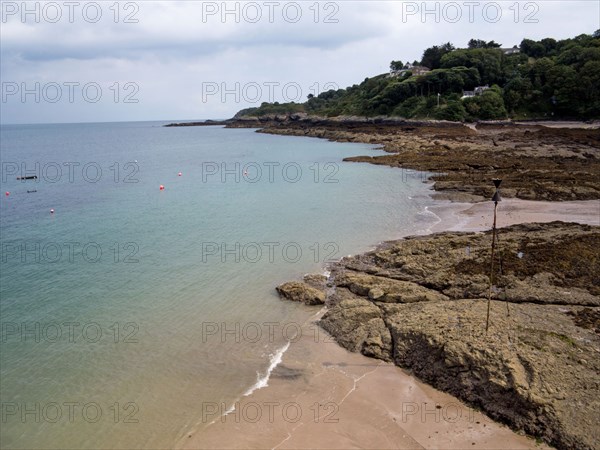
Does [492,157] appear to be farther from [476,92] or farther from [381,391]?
[476,92]

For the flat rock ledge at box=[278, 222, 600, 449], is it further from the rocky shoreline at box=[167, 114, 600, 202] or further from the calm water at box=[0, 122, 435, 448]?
the rocky shoreline at box=[167, 114, 600, 202]

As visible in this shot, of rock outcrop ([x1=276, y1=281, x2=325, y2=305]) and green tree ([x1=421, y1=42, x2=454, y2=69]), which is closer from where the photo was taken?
rock outcrop ([x1=276, y1=281, x2=325, y2=305])

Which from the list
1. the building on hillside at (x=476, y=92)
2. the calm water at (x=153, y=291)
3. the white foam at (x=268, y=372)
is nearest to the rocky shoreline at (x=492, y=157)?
the calm water at (x=153, y=291)

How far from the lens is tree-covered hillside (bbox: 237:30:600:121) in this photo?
76.7 m

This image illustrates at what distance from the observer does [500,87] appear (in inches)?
3693

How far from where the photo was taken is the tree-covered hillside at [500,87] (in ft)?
252

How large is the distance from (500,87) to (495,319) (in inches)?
3738

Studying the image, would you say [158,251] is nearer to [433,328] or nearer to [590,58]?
[433,328]

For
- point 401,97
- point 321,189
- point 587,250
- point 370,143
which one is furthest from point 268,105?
point 587,250

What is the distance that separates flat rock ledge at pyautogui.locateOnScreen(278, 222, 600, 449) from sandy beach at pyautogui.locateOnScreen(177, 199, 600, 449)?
423 mm

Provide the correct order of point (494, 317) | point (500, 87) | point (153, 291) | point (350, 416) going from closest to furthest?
point (350, 416) < point (494, 317) < point (153, 291) < point (500, 87)

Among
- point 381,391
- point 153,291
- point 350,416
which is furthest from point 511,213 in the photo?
point 153,291

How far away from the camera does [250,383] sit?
1202 centimetres

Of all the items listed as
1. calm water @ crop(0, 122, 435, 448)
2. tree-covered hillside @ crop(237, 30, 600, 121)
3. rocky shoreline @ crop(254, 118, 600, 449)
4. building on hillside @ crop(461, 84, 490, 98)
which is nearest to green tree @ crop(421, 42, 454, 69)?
tree-covered hillside @ crop(237, 30, 600, 121)
